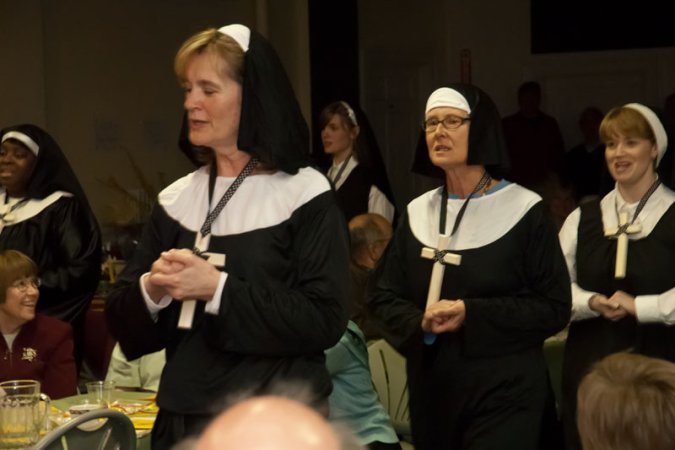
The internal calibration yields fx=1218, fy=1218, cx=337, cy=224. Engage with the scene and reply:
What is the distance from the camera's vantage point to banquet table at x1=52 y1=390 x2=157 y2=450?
12.9 ft

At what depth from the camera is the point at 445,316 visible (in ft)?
13.3

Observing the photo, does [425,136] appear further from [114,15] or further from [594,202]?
[114,15]

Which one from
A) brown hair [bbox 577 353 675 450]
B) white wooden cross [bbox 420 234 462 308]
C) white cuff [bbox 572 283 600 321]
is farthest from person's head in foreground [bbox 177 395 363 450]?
white cuff [bbox 572 283 600 321]

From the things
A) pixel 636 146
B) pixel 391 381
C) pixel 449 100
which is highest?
pixel 449 100

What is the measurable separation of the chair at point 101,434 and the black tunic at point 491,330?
1221 mm

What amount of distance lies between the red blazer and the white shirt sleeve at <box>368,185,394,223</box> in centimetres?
336

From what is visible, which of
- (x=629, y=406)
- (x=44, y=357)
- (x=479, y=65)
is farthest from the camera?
(x=479, y=65)

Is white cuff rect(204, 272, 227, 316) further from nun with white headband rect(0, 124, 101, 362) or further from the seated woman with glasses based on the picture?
nun with white headband rect(0, 124, 101, 362)

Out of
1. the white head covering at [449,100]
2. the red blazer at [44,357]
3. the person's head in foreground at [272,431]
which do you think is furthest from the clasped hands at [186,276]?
the red blazer at [44,357]

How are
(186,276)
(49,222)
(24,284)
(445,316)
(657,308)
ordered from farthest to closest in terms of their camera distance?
(49,222)
(24,284)
(657,308)
(445,316)
(186,276)

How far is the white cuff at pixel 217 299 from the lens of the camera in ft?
8.79

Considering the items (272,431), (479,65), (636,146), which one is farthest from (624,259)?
(479,65)

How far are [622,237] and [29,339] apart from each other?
2.63m

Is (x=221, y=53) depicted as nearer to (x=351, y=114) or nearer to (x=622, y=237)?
(x=622, y=237)
